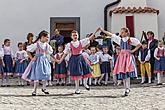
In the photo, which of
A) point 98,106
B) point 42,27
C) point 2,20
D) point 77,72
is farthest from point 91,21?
point 98,106

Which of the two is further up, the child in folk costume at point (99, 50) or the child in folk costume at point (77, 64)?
the child in folk costume at point (99, 50)

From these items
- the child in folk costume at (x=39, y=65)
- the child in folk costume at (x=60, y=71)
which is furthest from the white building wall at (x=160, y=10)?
the child in folk costume at (x=39, y=65)

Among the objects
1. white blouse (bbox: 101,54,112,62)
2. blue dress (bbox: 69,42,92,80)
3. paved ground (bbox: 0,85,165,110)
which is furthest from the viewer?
white blouse (bbox: 101,54,112,62)

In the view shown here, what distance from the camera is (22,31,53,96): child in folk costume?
8.73m

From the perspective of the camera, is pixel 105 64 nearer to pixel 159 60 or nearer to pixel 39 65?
pixel 159 60

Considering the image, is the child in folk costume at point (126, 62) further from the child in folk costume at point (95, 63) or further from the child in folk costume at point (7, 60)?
the child in folk costume at point (7, 60)

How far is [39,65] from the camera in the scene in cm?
880

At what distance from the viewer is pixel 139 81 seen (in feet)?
41.4

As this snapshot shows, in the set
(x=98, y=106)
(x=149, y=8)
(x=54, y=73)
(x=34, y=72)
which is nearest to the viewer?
(x=98, y=106)

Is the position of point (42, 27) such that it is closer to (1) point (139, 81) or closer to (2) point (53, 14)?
(2) point (53, 14)

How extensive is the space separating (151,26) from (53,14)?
395 centimetres

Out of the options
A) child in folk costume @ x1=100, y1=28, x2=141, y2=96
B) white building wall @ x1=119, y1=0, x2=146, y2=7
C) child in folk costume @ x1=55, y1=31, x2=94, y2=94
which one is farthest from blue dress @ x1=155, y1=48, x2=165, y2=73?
white building wall @ x1=119, y1=0, x2=146, y2=7

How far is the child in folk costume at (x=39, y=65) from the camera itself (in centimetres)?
873

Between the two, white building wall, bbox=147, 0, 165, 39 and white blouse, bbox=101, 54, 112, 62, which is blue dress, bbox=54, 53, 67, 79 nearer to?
white blouse, bbox=101, 54, 112, 62
